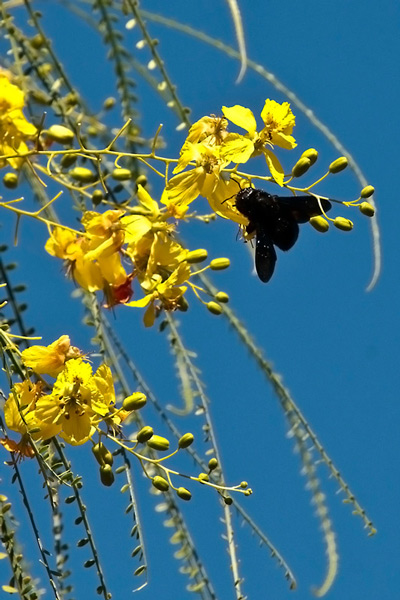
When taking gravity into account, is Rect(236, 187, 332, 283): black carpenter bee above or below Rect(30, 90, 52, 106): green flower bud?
below

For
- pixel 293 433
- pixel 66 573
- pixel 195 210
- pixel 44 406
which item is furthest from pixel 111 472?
pixel 293 433

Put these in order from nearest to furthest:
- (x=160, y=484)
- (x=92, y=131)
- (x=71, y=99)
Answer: (x=160, y=484) → (x=71, y=99) → (x=92, y=131)

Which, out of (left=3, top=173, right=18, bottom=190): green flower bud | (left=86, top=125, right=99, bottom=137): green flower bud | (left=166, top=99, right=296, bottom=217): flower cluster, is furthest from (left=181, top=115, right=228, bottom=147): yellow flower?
(left=86, top=125, right=99, bottom=137): green flower bud

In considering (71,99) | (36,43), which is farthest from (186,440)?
(36,43)

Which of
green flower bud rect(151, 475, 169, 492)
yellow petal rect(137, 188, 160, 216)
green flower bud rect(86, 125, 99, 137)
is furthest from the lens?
green flower bud rect(86, 125, 99, 137)

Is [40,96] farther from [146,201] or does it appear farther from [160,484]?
[160,484]

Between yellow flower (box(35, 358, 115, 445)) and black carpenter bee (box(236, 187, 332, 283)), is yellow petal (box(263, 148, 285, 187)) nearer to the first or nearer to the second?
black carpenter bee (box(236, 187, 332, 283))

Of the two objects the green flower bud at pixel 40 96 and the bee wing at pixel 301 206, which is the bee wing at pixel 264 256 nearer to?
the bee wing at pixel 301 206
